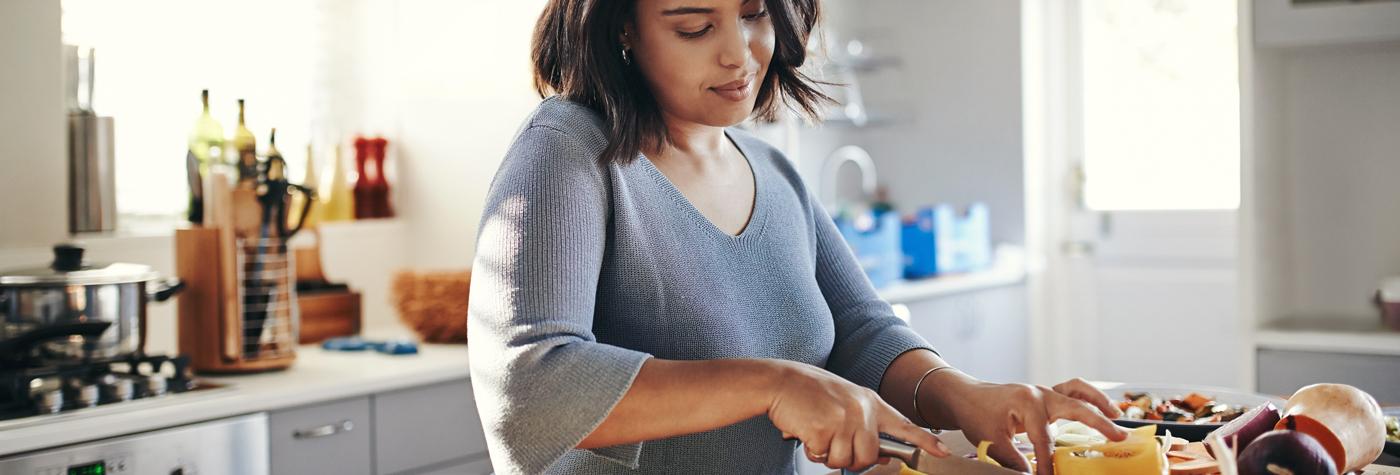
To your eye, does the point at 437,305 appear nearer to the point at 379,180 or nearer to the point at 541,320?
the point at 379,180

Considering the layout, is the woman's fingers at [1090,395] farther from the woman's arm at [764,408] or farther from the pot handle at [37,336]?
the pot handle at [37,336]

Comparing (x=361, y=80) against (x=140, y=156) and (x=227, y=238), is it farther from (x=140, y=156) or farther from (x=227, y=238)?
(x=227, y=238)

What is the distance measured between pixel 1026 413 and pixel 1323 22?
198cm

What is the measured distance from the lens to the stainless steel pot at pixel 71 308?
1733 mm

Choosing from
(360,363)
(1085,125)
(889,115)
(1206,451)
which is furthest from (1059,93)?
(1206,451)

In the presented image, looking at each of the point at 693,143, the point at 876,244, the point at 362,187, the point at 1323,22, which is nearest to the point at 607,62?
the point at 693,143

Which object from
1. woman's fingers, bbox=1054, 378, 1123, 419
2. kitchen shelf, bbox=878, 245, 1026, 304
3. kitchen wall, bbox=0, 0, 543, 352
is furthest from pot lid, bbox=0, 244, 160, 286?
kitchen shelf, bbox=878, 245, 1026, 304

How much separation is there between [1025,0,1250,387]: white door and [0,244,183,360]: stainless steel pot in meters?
3.08

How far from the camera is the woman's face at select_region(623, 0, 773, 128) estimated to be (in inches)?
46.5

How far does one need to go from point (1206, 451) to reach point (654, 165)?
61cm

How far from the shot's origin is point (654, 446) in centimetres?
115

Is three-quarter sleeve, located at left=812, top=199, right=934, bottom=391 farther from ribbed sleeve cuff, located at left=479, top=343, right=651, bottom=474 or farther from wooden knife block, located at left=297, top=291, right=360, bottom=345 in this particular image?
wooden knife block, located at left=297, top=291, right=360, bottom=345

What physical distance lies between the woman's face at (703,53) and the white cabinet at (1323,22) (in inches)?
74.1

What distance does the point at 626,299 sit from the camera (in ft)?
3.70
